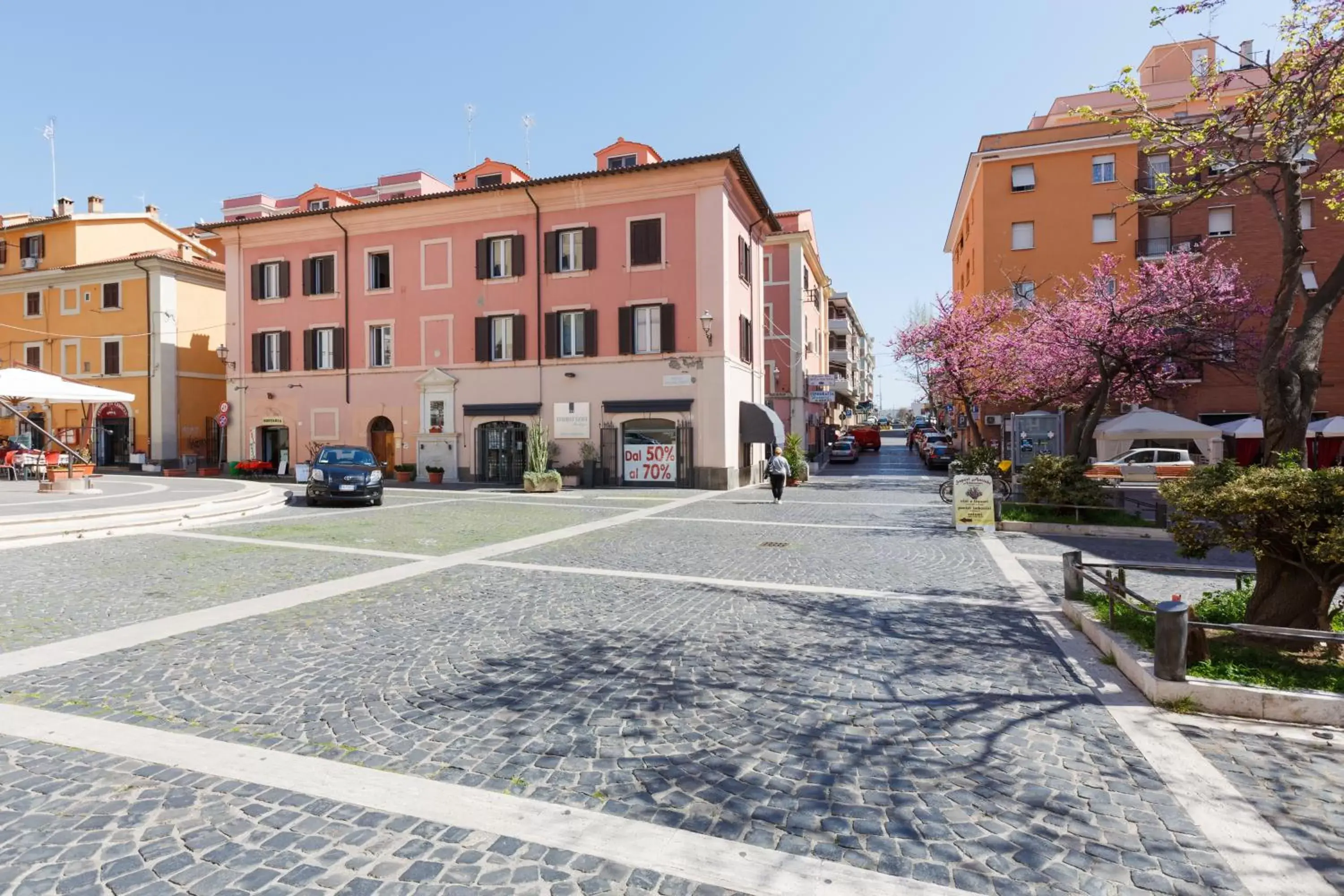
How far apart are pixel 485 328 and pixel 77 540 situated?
51.8 ft

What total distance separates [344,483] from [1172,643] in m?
17.2

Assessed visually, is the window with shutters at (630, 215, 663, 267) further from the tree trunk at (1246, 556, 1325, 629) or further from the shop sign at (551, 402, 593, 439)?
the tree trunk at (1246, 556, 1325, 629)

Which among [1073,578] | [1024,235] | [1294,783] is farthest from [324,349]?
[1024,235]

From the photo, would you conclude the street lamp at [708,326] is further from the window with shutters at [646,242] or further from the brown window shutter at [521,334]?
the brown window shutter at [521,334]

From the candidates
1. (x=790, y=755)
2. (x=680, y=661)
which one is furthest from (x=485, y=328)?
(x=790, y=755)

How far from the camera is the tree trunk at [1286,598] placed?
16.5ft

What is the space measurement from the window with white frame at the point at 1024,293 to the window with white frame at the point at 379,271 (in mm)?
24093

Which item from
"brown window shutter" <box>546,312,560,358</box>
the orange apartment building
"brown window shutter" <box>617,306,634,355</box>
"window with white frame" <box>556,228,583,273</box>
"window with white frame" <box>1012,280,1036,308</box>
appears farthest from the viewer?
the orange apartment building

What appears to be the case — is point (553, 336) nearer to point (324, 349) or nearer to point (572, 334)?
point (572, 334)

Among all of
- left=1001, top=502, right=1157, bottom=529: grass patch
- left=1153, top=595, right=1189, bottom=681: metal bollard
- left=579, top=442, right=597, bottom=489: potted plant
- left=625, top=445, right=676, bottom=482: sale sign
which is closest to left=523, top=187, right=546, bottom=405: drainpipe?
left=579, top=442, right=597, bottom=489: potted plant

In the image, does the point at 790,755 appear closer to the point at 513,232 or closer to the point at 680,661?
the point at 680,661

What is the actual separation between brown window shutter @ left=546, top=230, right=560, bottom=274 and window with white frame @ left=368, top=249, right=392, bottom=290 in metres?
6.57

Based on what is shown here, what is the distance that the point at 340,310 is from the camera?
27938 millimetres

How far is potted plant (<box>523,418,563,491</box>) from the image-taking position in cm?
2225
